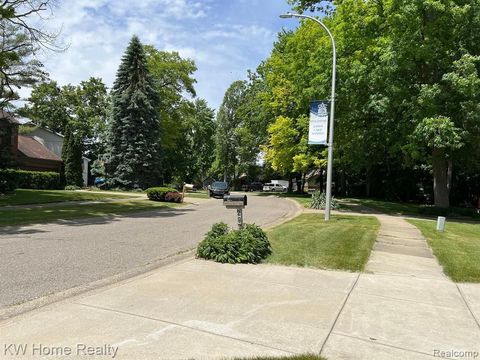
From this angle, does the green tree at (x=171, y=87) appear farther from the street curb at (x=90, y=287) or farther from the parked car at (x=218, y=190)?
the street curb at (x=90, y=287)

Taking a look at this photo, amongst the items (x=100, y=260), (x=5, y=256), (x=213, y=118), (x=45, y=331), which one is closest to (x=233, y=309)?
(x=45, y=331)

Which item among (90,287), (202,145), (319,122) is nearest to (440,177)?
(319,122)

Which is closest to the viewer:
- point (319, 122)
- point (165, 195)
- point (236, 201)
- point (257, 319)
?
point (257, 319)

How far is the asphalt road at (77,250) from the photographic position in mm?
6965

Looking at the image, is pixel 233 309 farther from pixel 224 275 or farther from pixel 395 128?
pixel 395 128

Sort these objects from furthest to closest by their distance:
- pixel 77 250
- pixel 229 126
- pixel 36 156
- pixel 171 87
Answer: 1. pixel 229 126
2. pixel 171 87
3. pixel 36 156
4. pixel 77 250

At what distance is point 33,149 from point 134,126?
1123cm

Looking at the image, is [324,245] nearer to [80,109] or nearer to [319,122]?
[319,122]

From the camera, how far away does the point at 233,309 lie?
5.70 metres

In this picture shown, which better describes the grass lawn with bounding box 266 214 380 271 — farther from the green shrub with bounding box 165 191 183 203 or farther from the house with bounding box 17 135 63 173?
the house with bounding box 17 135 63 173

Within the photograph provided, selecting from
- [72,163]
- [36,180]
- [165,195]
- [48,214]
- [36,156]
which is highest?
[36,156]

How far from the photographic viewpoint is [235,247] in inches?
361

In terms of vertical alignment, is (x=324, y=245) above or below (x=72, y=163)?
below

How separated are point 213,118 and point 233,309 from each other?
252 feet
